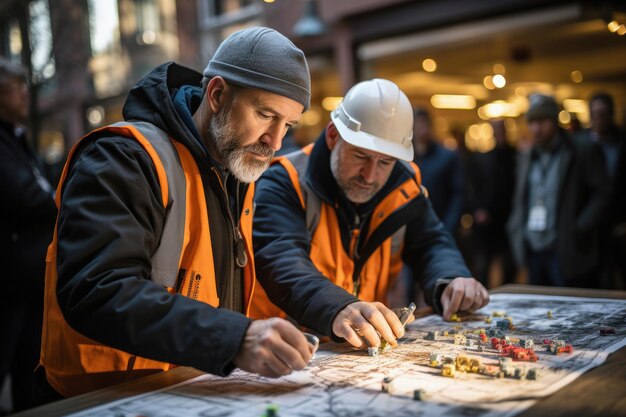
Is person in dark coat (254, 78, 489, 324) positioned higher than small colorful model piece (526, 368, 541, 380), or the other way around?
person in dark coat (254, 78, 489, 324)

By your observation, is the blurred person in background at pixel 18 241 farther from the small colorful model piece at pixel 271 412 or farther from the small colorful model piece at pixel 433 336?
the small colorful model piece at pixel 271 412

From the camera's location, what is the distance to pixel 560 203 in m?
4.75

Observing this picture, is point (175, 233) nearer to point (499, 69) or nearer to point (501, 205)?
point (501, 205)

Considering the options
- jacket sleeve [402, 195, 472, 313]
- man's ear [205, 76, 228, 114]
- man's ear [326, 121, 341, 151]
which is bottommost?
jacket sleeve [402, 195, 472, 313]

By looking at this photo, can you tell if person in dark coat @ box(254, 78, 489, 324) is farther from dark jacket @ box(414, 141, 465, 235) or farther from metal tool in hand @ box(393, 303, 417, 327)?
dark jacket @ box(414, 141, 465, 235)

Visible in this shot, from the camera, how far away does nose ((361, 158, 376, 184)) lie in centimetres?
252

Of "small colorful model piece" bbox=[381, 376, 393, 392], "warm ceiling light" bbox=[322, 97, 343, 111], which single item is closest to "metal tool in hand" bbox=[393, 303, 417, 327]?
"small colorful model piece" bbox=[381, 376, 393, 392]

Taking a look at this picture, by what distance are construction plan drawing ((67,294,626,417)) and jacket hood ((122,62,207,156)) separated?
2.33ft

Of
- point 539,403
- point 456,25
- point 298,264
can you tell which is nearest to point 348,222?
point 298,264

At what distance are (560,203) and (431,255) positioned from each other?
7.82 ft

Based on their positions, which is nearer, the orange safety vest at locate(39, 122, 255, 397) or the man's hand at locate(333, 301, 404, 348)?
the orange safety vest at locate(39, 122, 255, 397)

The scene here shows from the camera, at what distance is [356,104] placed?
2564mm

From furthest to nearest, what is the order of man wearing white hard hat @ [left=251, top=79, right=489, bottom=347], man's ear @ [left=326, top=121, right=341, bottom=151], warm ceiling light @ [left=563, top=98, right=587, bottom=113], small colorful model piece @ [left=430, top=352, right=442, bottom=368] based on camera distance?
warm ceiling light @ [left=563, top=98, right=587, bottom=113] < man's ear @ [left=326, top=121, right=341, bottom=151] < man wearing white hard hat @ [left=251, top=79, right=489, bottom=347] < small colorful model piece @ [left=430, top=352, right=442, bottom=368]

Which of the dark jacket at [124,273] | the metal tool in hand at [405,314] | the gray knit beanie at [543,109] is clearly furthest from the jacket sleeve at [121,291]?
the gray knit beanie at [543,109]
